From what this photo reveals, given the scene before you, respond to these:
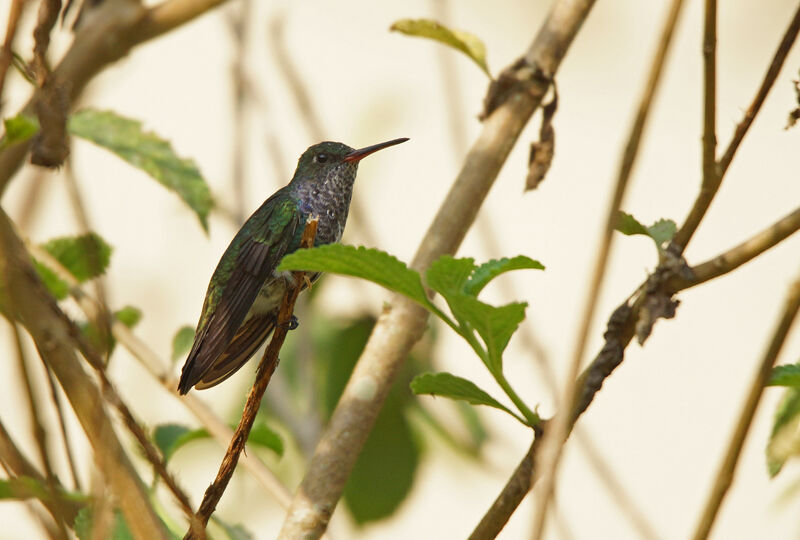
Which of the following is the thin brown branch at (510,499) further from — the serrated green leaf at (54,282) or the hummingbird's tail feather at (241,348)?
the hummingbird's tail feather at (241,348)

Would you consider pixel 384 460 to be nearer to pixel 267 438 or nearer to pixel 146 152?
pixel 267 438

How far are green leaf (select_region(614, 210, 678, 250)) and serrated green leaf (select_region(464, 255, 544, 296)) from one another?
113 millimetres

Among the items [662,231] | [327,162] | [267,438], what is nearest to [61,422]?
[662,231]

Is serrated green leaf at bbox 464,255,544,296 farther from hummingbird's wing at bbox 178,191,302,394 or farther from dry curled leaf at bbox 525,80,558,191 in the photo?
hummingbird's wing at bbox 178,191,302,394

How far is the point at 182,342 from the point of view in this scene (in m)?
1.93

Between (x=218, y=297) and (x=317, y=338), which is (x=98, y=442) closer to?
(x=218, y=297)

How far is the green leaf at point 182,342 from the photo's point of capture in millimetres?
1897

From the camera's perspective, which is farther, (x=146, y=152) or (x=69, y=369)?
(x=146, y=152)

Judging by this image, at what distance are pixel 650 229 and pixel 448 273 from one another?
25cm

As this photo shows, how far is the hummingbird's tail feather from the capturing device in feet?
7.47

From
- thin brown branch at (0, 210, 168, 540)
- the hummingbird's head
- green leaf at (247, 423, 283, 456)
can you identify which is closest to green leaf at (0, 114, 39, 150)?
thin brown branch at (0, 210, 168, 540)

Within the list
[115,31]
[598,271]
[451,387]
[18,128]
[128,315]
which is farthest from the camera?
[115,31]

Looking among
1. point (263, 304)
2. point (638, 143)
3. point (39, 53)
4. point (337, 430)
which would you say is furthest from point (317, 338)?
point (638, 143)

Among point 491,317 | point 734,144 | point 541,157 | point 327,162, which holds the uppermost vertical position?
point 327,162
